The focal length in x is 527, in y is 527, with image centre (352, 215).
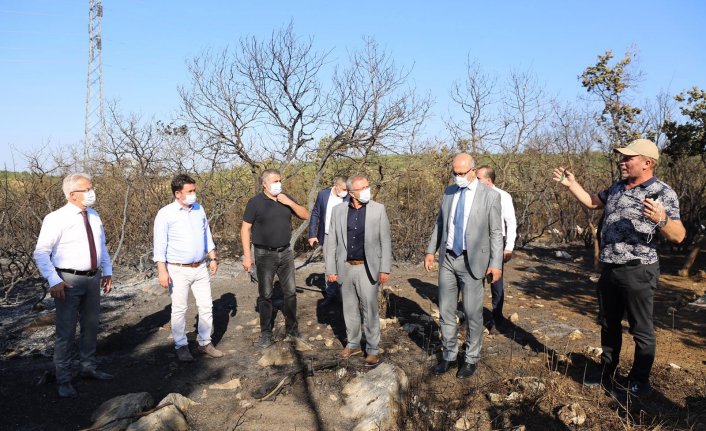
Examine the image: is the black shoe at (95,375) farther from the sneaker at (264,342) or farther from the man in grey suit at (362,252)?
the man in grey suit at (362,252)

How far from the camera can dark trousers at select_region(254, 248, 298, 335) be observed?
5.57 m

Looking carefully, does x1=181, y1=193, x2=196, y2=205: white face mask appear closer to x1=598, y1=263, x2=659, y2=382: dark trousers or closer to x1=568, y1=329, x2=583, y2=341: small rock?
x1=598, y1=263, x2=659, y2=382: dark trousers

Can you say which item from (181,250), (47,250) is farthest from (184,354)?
(47,250)

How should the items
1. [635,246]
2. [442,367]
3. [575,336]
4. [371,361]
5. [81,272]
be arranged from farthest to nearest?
[575,336] → [371,361] → [442,367] → [81,272] → [635,246]

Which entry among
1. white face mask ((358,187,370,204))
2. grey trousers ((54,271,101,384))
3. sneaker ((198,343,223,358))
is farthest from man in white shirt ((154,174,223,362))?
white face mask ((358,187,370,204))

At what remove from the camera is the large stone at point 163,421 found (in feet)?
12.1

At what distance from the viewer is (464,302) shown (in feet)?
15.4

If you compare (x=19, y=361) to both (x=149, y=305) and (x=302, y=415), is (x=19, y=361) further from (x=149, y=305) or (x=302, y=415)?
(x=302, y=415)

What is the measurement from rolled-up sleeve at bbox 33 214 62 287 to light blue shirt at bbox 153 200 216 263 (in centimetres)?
89

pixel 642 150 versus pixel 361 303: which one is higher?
pixel 642 150

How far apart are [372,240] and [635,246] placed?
7.10ft

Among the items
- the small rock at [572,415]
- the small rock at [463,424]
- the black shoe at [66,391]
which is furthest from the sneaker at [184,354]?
the small rock at [572,415]

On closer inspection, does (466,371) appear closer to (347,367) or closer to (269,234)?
(347,367)

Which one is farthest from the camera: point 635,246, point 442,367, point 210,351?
point 210,351
